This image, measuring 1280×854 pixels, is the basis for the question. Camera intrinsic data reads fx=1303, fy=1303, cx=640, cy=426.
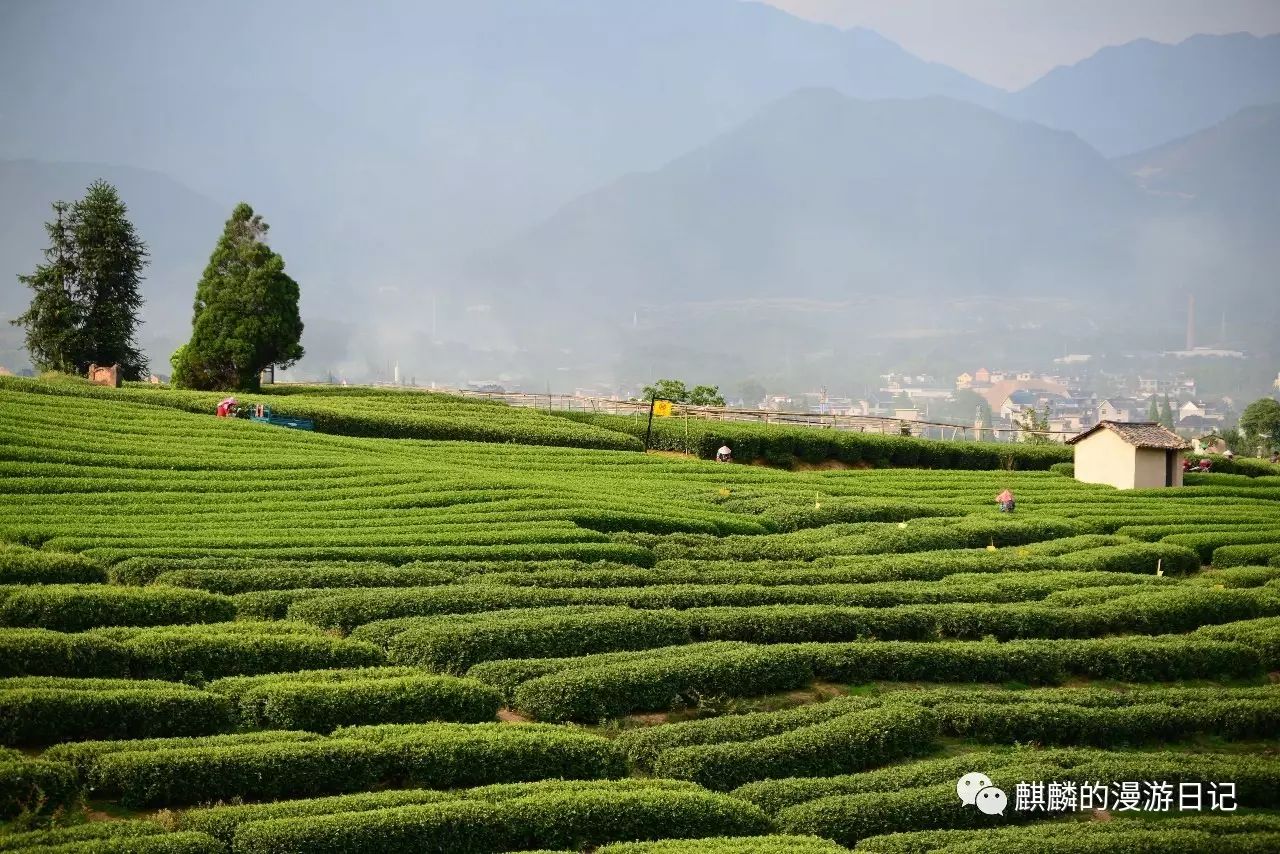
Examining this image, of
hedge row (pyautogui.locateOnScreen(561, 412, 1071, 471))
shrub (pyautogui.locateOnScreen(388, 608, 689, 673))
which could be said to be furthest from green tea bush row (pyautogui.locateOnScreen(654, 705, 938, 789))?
hedge row (pyautogui.locateOnScreen(561, 412, 1071, 471))

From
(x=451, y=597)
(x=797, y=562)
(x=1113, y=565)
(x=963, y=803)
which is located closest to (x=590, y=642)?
(x=451, y=597)

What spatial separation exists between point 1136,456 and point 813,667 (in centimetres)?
2404

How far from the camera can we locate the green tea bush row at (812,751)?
15.2 meters

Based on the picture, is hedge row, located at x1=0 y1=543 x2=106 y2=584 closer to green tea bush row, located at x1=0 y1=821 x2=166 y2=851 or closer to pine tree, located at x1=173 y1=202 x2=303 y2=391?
green tea bush row, located at x1=0 y1=821 x2=166 y2=851

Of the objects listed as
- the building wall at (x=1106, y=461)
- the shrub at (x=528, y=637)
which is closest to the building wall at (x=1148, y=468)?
the building wall at (x=1106, y=461)

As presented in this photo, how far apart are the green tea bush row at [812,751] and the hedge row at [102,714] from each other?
5.39 meters

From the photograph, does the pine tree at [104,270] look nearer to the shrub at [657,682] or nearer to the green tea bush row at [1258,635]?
the shrub at [657,682]

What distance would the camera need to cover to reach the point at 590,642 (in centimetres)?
1920

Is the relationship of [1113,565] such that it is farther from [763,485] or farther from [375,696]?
[375,696]

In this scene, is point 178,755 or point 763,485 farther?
point 763,485

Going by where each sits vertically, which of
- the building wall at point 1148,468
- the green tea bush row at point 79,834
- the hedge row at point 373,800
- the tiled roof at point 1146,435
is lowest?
the green tea bush row at point 79,834

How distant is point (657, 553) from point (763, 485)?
10236 millimetres

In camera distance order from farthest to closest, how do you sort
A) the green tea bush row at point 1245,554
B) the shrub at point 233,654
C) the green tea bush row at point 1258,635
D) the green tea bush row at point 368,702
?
the green tea bush row at point 1245,554
the green tea bush row at point 1258,635
the shrub at point 233,654
the green tea bush row at point 368,702

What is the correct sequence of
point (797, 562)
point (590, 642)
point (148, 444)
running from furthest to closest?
point (148, 444)
point (797, 562)
point (590, 642)
